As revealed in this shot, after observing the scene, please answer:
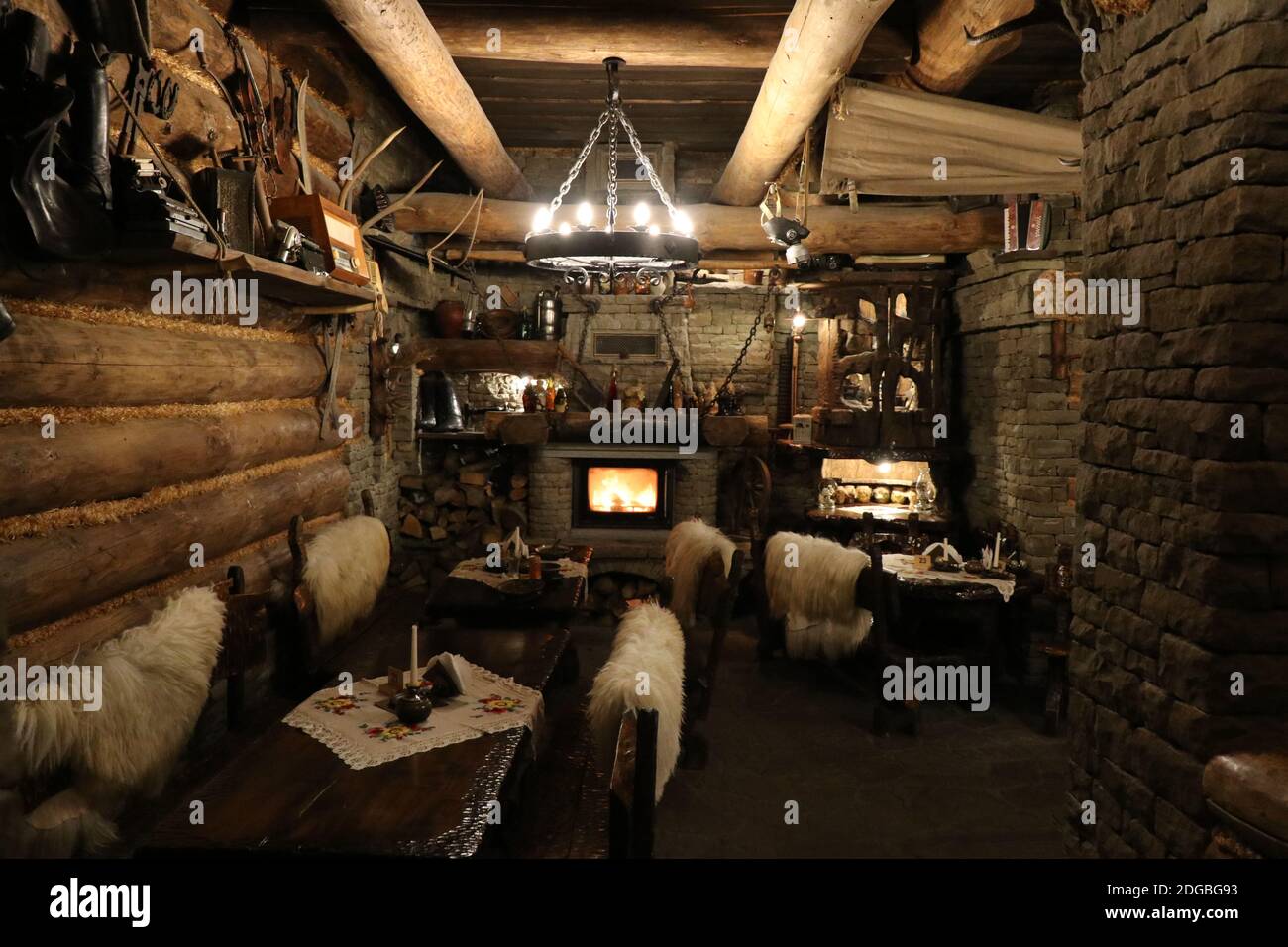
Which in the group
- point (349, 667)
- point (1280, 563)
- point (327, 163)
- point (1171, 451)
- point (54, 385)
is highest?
point (327, 163)

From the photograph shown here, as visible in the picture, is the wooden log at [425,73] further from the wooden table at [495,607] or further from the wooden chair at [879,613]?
the wooden chair at [879,613]

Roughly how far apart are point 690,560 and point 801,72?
9.09ft

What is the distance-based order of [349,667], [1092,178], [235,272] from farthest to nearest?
[349,667] < [235,272] < [1092,178]

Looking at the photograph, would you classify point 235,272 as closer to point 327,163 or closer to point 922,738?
point 327,163

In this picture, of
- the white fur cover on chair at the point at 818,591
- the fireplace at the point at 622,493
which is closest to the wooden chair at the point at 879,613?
the white fur cover on chair at the point at 818,591

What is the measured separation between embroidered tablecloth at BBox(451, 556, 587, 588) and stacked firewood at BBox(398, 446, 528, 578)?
6.67 ft

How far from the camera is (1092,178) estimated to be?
3.05 meters

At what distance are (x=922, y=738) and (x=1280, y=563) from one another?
334 centimetres

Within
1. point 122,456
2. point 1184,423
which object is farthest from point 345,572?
point 1184,423

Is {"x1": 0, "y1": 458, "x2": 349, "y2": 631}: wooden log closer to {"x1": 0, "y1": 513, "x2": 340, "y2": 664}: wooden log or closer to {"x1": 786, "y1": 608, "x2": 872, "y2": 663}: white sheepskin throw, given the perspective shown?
{"x1": 0, "y1": 513, "x2": 340, "y2": 664}: wooden log

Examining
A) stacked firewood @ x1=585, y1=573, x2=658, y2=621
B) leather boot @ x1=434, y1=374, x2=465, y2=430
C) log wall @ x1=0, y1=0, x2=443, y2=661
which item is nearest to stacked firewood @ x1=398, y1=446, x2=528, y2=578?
leather boot @ x1=434, y1=374, x2=465, y2=430

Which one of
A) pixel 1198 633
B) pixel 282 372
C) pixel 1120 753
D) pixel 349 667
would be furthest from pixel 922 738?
pixel 282 372

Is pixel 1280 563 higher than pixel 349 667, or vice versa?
pixel 1280 563

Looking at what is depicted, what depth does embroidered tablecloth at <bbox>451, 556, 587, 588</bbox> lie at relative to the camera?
5711 mm
